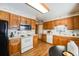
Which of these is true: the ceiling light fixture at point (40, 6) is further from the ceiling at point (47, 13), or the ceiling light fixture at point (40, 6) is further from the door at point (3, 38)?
the door at point (3, 38)

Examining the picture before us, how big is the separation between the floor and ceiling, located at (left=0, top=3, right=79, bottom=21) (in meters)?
0.33

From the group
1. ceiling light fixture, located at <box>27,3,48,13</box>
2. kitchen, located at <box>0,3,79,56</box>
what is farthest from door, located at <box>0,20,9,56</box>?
ceiling light fixture, located at <box>27,3,48,13</box>

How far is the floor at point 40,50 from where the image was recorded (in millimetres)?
1025

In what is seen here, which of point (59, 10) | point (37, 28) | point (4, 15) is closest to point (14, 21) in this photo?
point (4, 15)

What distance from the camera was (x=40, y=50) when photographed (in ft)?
3.51

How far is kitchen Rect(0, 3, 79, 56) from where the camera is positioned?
0.96 metres

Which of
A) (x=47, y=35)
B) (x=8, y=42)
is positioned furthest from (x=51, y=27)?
(x=8, y=42)

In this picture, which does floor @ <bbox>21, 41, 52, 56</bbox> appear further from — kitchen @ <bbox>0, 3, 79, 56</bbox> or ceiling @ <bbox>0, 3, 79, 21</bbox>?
ceiling @ <bbox>0, 3, 79, 21</bbox>

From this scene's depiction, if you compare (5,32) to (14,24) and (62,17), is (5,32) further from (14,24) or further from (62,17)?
(62,17)

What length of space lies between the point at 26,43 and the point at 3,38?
11.1 inches

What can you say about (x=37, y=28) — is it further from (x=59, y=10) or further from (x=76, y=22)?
(x=76, y=22)

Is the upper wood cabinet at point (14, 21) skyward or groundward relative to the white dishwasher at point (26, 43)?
skyward

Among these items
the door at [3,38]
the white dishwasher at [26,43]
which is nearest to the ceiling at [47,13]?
the door at [3,38]

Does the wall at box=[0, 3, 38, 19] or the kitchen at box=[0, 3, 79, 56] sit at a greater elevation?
the wall at box=[0, 3, 38, 19]
